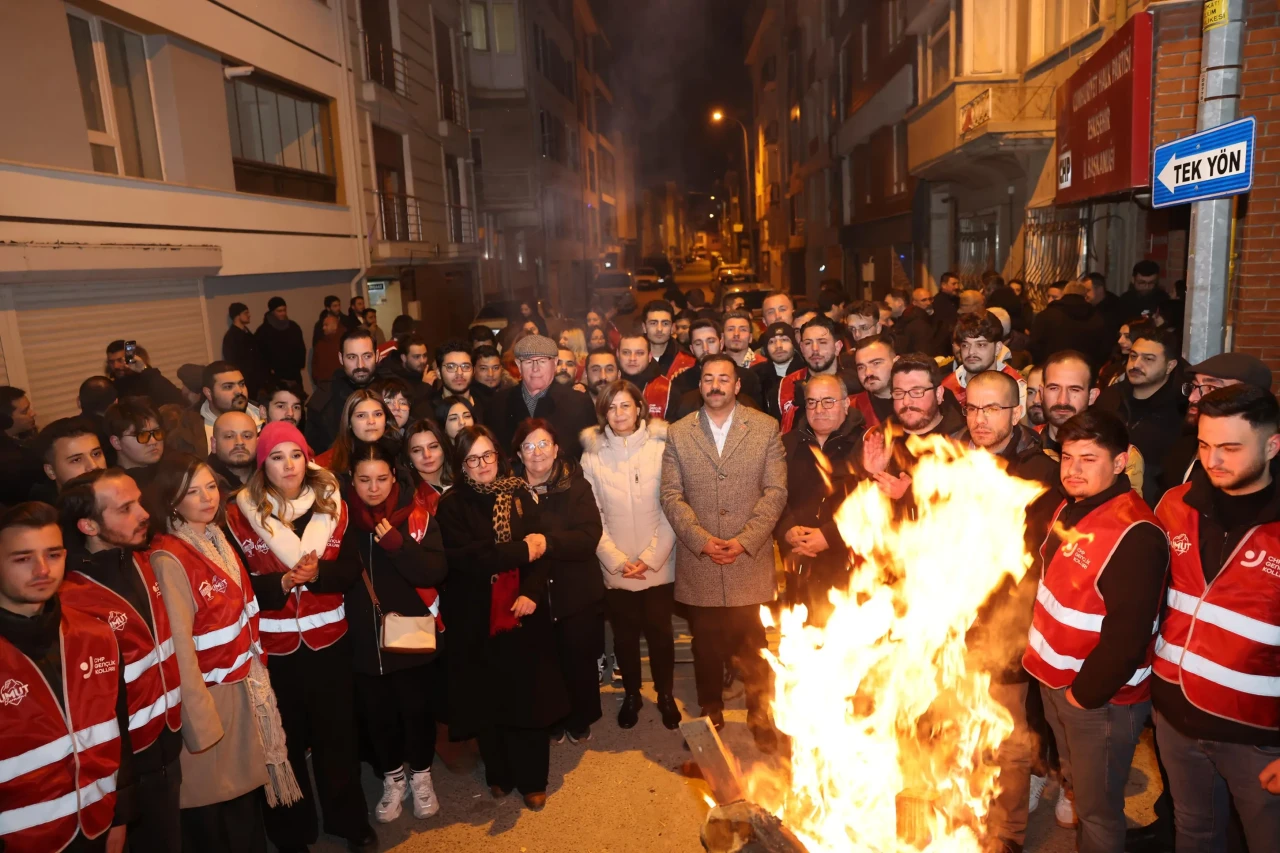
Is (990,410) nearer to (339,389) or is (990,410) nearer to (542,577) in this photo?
(542,577)

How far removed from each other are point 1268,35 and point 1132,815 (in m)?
5.74

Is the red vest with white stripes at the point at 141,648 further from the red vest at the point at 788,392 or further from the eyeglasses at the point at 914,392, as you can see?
the red vest at the point at 788,392

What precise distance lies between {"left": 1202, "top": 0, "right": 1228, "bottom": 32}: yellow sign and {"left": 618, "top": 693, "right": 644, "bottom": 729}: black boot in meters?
5.53

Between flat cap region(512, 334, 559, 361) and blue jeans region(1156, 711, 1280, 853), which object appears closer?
blue jeans region(1156, 711, 1280, 853)

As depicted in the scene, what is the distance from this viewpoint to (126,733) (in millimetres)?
3379

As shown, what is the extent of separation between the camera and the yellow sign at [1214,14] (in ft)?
16.2

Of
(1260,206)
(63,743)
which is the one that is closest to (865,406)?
(1260,206)

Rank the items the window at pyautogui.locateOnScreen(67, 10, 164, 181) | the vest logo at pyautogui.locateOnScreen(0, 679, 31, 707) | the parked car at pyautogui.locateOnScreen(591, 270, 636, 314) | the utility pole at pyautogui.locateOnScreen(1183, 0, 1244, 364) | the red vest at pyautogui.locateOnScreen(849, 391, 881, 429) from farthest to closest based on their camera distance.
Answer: the parked car at pyautogui.locateOnScreen(591, 270, 636, 314) < the window at pyautogui.locateOnScreen(67, 10, 164, 181) < the red vest at pyautogui.locateOnScreen(849, 391, 881, 429) < the utility pole at pyautogui.locateOnScreen(1183, 0, 1244, 364) < the vest logo at pyautogui.locateOnScreen(0, 679, 31, 707)

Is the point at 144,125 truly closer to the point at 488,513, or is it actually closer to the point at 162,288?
the point at 162,288

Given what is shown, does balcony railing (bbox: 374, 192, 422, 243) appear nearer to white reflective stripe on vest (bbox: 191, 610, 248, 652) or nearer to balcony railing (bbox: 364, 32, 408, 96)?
balcony railing (bbox: 364, 32, 408, 96)

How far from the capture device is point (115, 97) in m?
11.1

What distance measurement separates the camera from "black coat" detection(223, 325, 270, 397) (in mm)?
11852

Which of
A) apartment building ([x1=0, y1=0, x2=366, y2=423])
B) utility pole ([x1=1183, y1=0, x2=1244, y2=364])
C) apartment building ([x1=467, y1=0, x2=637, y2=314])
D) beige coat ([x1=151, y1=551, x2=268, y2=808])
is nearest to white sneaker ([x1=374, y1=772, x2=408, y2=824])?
beige coat ([x1=151, y1=551, x2=268, y2=808])

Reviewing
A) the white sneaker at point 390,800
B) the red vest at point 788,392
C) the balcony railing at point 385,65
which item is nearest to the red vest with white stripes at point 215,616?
the white sneaker at point 390,800
